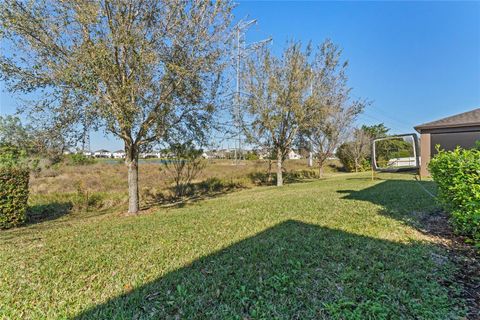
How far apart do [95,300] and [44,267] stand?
136cm

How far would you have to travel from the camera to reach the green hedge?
5.91 m

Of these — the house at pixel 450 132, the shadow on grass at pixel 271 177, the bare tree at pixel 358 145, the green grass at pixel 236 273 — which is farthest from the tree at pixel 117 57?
the bare tree at pixel 358 145

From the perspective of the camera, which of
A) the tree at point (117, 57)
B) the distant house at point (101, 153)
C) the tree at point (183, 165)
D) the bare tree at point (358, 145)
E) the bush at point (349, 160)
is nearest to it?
the tree at point (117, 57)

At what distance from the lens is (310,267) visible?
2914 mm

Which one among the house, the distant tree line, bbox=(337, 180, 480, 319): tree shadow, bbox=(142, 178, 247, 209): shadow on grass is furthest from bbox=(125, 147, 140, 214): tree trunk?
the house

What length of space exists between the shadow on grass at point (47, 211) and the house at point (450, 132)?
54.9ft

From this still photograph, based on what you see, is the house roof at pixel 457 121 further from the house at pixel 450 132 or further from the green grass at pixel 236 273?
the green grass at pixel 236 273

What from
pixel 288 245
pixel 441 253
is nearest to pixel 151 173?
pixel 288 245

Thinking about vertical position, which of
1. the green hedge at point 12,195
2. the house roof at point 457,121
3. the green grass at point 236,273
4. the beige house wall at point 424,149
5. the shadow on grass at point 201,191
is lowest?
the shadow on grass at point 201,191

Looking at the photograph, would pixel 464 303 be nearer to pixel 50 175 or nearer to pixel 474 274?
pixel 474 274

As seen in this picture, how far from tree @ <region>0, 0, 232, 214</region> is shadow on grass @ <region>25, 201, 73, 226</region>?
2.96 metres

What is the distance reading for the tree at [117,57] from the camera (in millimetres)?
5328

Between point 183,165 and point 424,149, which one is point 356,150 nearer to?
point 424,149

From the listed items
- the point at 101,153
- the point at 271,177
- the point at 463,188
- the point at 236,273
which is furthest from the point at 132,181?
the point at 101,153
